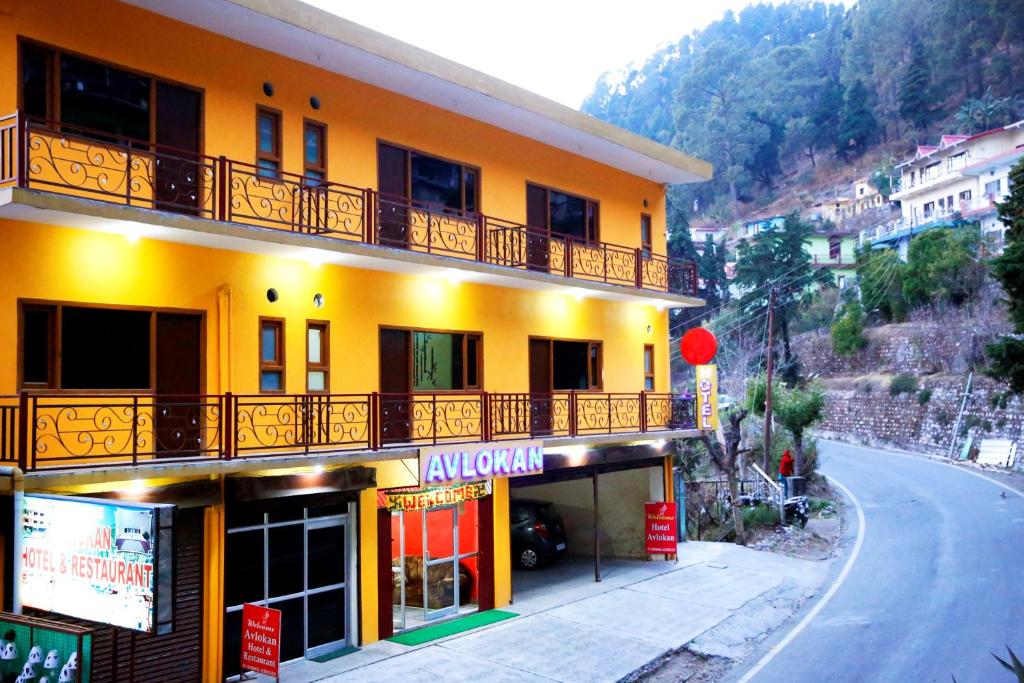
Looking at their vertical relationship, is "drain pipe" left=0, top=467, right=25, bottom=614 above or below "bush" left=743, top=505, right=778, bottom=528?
above

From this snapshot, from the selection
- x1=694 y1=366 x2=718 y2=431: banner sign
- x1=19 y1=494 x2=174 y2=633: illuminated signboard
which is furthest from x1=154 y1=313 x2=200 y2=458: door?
x1=694 y1=366 x2=718 y2=431: banner sign

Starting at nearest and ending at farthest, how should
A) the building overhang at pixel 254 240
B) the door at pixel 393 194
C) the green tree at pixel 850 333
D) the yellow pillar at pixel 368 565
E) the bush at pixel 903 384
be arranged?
the building overhang at pixel 254 240, the yellow pillar at pixel 368 565, the door at pixel 393 194, the bush at pixel 903 384, the green tree at pixel 850 333

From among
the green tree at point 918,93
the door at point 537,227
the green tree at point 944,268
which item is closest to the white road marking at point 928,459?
the green tree at point 944,268

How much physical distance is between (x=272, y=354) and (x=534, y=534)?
936cm

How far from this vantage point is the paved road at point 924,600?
12914mm

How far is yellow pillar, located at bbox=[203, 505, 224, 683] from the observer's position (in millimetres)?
11938

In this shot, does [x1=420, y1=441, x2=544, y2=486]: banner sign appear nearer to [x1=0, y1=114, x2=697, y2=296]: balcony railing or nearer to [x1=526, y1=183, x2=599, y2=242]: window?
[x1=0, y1=114, x2=697, y2=296]: balcony railing

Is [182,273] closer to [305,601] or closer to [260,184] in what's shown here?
[260,184]

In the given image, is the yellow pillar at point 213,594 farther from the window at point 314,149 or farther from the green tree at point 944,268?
the green tree at point 944,268

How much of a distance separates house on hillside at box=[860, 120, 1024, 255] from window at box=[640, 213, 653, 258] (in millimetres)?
40105

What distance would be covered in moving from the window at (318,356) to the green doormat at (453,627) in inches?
176

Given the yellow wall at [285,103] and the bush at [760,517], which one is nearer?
the yellow wall at [285,103]

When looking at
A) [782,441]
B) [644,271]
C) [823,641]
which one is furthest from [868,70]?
[823,641]

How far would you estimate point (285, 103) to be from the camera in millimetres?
13914
